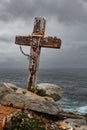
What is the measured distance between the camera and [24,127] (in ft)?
33.6

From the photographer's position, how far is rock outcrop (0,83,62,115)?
38.0 feet

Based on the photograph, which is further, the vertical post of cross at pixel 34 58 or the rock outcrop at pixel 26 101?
the vertical post of cross at pixel 34 58

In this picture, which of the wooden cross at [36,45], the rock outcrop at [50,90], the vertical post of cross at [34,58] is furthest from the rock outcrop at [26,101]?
the rock outcrop at [50,90]

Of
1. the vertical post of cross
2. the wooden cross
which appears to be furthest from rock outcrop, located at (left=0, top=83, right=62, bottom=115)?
the wooden cross

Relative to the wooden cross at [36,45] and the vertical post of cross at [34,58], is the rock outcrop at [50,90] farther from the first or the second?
the wooden cross at [36,45]

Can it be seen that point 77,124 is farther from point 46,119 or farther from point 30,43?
point 30,43

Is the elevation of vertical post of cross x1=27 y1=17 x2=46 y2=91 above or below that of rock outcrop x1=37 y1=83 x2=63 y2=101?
above

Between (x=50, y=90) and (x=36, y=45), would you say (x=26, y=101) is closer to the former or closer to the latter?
(x=50, y=90)

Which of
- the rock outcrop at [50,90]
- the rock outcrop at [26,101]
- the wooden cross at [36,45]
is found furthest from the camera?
the rock outcrop at [50,90]

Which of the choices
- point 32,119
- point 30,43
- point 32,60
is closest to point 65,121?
point 32,119

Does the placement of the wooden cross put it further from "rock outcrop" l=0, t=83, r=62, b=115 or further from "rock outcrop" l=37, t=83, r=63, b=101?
"rock outcrop" l=0, t=83, r=62, b=115

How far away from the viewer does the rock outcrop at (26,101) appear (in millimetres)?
11586

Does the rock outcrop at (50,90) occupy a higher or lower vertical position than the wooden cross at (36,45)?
lower

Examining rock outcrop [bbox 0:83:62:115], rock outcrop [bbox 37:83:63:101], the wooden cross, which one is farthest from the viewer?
rock outcrop [bbox 37:83:63:101]
